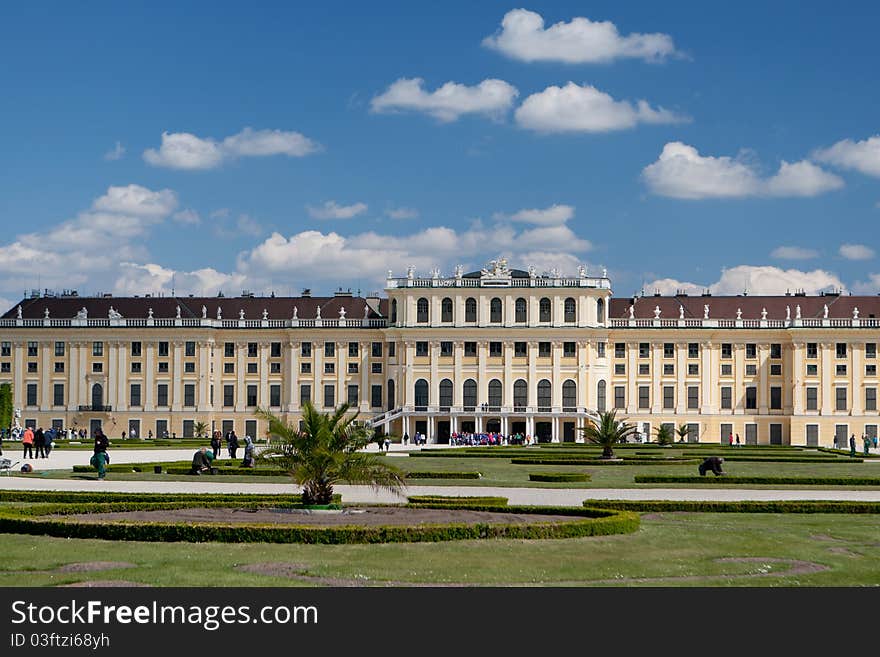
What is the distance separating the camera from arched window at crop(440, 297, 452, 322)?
306 ft

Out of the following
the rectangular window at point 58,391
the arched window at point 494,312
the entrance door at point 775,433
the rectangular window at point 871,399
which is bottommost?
the entrance door at point 775,433

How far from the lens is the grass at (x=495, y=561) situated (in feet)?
55.2

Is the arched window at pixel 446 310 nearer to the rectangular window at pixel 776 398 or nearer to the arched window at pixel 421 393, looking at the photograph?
the arched window at pixel 421 393

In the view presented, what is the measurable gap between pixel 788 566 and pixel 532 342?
2919 inches

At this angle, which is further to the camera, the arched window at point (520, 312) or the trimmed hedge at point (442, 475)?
the arched window at point (520, 312)

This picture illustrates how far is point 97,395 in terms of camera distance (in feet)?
311

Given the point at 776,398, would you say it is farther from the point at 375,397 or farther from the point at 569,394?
the point at 375,397

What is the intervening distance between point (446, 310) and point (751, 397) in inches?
925

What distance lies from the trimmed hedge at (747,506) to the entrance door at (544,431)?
61.6 metres

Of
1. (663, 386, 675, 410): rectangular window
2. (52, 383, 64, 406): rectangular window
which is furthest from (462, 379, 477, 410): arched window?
(52, 383, 64, 406): rectangular window

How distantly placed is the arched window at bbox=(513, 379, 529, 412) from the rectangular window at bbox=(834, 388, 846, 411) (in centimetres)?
2232

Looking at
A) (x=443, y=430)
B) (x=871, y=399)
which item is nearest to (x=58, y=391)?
(x=443, y=430)

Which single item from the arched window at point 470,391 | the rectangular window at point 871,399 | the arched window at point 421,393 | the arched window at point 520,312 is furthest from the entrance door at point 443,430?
the rectangular window at point 871,399

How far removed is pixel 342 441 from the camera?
82.8 ft
